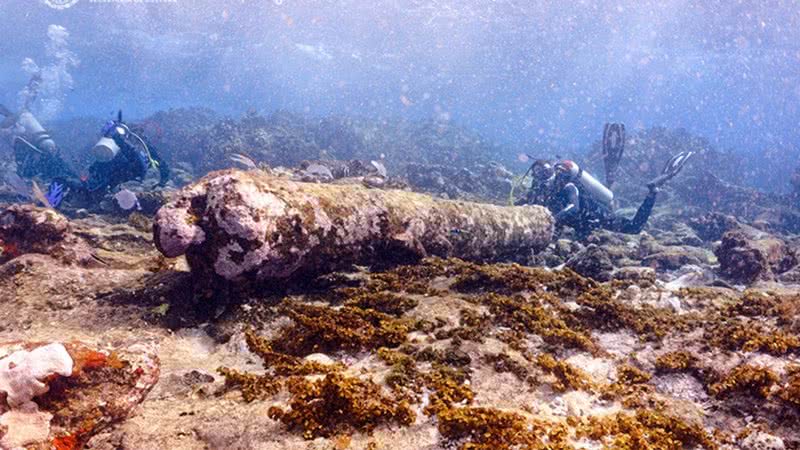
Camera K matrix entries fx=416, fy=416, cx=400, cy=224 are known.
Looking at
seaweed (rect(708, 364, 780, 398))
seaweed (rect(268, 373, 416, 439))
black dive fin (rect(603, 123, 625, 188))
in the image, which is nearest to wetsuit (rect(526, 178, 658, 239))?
black dive fin (rect(603, 123, 625, 188))

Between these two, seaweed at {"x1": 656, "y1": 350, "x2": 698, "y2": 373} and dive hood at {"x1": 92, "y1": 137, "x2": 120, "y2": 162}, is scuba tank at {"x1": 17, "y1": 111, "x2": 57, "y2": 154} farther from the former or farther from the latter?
seaweed at {"x1": 656, "y1": 350, "x2": 698, "y2": 373}

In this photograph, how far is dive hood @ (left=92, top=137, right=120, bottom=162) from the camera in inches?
488

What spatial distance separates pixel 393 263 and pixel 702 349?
4.19 meters

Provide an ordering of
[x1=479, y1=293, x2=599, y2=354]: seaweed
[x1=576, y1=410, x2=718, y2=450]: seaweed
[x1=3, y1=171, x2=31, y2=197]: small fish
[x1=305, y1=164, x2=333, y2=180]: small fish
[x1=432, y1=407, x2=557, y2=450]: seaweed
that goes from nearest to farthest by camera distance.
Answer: [x1=432, y1=407, x2=557, y2=450]: seaweed → [x1=576, y1=410, x2=718, y2=450]: seaweed → [x1=479, y1=293, x2=599, y2=354]: seaweed → [x1=305, y1=164, x2=333, y2=180]: small fish → [x1=3, y1=171, x2=31, y2=197]: small fish

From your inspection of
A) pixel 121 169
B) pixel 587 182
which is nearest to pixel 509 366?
pixel 587 182

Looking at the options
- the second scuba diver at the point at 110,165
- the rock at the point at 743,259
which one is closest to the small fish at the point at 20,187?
the second scuba diver at the point at 110,165

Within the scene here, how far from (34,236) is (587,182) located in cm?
1528

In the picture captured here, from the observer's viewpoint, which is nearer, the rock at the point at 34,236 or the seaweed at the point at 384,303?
the seaweed at the point at 384,303

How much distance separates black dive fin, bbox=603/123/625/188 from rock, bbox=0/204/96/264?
20323mm

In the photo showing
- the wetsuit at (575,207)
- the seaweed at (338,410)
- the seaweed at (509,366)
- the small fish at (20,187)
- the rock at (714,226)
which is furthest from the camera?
the rock at (714,226)

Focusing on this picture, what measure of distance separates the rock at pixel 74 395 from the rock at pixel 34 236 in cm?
363

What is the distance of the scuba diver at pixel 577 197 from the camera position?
547 inches

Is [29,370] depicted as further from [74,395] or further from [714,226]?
[714,226]

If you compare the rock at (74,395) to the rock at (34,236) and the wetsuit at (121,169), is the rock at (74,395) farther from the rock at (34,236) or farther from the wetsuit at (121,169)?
the wetsuit at (121,169)
